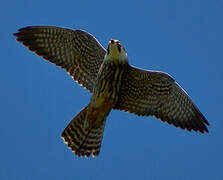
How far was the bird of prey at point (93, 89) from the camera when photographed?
1109 centimetres

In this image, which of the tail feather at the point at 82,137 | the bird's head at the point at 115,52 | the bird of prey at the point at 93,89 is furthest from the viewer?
the tail feather at the point at 82,137

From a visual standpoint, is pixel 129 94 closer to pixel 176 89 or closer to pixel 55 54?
pixel 176 89

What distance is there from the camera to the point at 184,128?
11250 mm

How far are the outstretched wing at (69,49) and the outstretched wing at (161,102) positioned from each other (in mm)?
756

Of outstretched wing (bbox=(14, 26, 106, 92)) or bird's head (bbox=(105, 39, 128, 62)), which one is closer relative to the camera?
bird's head (bbox=(105, 39, 128, 62))

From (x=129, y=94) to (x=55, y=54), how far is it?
1619mm

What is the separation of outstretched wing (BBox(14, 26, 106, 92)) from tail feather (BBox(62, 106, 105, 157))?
692 mm

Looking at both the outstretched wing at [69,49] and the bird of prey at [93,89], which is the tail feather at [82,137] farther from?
the outstretched wing at [69,49]

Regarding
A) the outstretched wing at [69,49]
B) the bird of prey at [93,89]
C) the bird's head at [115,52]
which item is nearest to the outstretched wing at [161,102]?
the bird of prey at [93,89]

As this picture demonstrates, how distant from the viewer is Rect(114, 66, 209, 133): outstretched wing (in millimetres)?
11172

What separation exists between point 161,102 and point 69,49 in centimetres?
205

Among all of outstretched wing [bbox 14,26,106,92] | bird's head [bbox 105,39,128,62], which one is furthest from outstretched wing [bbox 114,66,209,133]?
outstretched wing [bbox 14,26,106,92]

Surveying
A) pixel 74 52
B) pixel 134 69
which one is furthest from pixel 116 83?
pixel 74 52

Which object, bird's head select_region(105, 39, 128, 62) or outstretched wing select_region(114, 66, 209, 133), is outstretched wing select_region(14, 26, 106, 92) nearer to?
bird's head select_region(105, 39, 128, 62)
